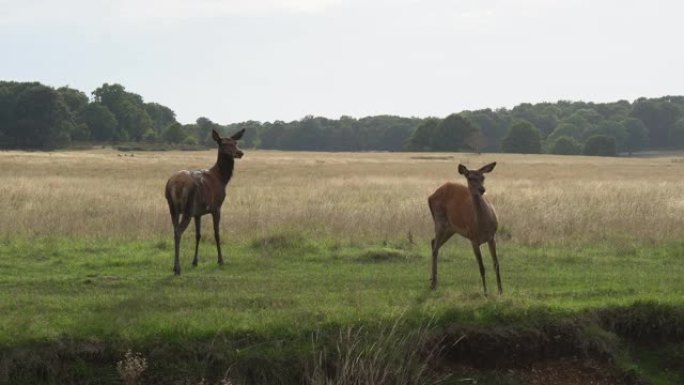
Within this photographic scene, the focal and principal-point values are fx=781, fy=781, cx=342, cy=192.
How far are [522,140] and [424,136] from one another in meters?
14.8

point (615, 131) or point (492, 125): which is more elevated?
point (492, 125)

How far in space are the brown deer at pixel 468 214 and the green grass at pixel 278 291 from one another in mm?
733

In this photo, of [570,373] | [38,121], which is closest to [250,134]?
[38,121]

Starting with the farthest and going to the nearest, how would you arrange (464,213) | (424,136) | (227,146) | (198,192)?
(424,136) < (227,146) < (198,192) < (464,213)

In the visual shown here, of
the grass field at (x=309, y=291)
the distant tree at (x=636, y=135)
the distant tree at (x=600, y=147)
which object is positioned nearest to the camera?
the grass field at (x=309, y=291)

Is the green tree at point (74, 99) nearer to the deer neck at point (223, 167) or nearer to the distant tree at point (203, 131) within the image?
the distant tree at point (203, 131)

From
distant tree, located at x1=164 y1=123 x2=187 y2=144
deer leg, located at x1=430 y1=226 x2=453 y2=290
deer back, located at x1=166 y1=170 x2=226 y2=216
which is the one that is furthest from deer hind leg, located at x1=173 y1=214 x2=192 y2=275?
distant tree, located at x1=164 y1=123 x2=187 y2=144

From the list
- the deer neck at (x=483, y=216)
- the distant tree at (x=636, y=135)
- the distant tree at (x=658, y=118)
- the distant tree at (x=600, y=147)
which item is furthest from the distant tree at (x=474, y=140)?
the distant tree at (x=658, y=118)

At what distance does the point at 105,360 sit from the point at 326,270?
5685 millimetres

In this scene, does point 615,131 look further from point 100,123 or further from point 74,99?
point 74,99

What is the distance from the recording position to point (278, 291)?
12758 millimetres

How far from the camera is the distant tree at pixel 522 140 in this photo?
11731 centimetres

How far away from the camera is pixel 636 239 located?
62.1 feet

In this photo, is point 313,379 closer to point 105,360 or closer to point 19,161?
point 105,360
